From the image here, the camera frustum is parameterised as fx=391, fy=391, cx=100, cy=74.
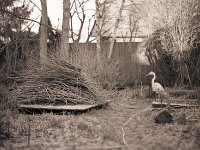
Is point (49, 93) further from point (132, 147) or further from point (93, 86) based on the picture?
point (132, 147)

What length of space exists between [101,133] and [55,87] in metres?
3.72

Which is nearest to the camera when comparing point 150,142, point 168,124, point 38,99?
point 150,142

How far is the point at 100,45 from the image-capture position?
2181 cm

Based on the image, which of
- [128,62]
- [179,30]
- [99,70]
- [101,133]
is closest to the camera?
[101,133]

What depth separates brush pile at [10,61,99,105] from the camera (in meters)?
9.95

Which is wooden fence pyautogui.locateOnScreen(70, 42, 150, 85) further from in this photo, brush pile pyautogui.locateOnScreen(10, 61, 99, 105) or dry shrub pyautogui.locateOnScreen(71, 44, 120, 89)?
brush pile pyautogui.locateOnScreen(10, 61, 99, 105)

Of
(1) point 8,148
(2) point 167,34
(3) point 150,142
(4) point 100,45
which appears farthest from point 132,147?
(4) point 100,45

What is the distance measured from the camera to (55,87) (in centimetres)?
1011

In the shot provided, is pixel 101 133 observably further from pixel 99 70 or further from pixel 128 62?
pixel 128 62

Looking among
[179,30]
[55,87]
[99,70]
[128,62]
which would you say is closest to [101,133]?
[55,87]

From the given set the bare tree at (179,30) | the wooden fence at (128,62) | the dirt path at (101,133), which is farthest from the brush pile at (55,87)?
the wooden fence at (128,62)

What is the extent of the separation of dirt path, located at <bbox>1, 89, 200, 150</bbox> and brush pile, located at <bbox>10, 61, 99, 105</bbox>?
115 centimetres

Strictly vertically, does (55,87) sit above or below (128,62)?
below

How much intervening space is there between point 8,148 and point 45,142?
0.73 meters
